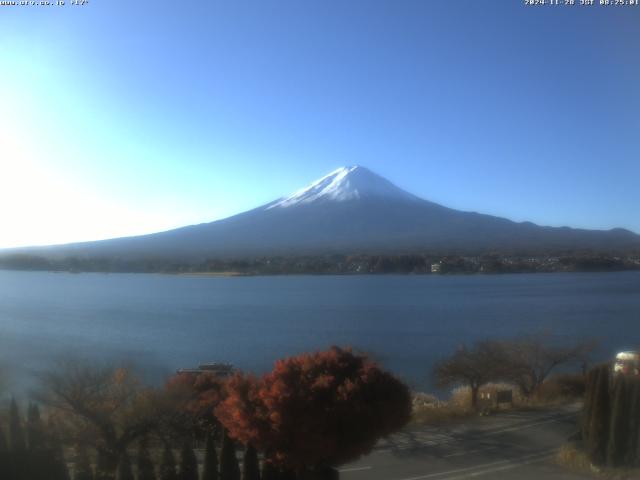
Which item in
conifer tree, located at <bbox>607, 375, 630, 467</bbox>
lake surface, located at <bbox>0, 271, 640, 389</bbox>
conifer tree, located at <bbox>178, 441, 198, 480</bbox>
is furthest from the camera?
lake surface, located at <bbox>0, 271, 640, 389</bbox>

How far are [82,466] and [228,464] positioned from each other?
1286mm

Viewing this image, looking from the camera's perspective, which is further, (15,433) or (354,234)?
(354,234)

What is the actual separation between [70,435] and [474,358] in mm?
6165

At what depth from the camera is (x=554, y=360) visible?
35.4ft

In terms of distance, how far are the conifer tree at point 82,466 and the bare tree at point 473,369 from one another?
5.75 metres

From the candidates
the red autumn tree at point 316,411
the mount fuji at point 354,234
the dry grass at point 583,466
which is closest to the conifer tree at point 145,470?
the red autumn tree at point 316,411

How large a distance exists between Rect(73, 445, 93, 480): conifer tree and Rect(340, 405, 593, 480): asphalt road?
7.15 ft

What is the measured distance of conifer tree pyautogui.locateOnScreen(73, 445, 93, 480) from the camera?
16.3 feet

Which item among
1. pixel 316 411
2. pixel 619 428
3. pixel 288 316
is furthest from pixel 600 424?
pixel 288 316

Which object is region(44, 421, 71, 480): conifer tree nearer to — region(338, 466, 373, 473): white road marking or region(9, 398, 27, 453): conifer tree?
region(9, 398, 27, 453): conifer tree

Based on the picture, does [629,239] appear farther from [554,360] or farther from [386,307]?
[554,360]

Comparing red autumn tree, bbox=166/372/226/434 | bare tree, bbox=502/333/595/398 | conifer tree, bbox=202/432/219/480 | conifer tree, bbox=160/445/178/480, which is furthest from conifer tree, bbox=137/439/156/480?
bare tree, bbox=502/333/595/398

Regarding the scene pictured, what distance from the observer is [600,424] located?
19.2ft

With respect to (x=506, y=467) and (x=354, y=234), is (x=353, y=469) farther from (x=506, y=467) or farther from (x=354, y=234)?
(x=354, y=234)
